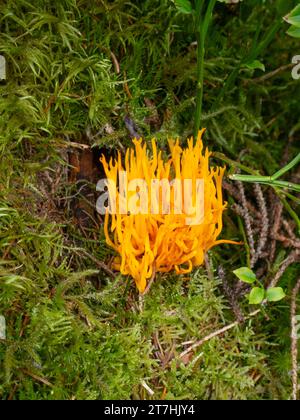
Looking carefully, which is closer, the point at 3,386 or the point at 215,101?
the point at 3,386

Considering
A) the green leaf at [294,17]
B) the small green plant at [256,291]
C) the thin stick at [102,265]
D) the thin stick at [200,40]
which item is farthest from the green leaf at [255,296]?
the green leaf at [294,17]

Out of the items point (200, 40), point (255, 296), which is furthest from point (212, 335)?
point (200, 40)

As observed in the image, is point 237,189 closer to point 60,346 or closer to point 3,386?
point 60,346

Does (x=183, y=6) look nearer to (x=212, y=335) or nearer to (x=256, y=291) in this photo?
(x=256, y=291)

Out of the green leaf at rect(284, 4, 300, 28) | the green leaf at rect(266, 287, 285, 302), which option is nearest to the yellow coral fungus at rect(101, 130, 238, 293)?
the green leaf at rect(266, 287, 285, 302)

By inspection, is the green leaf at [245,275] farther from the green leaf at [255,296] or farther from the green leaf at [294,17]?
the green leaf at [294,17]
